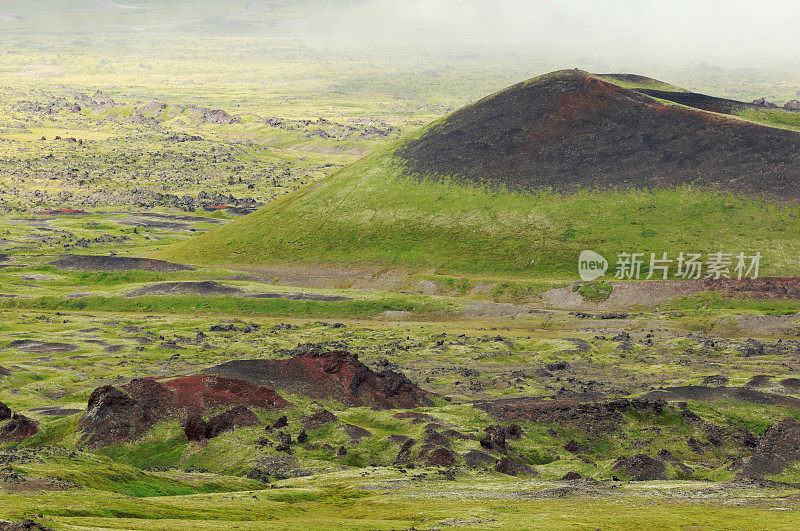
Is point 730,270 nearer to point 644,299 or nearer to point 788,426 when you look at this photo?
point 644,299

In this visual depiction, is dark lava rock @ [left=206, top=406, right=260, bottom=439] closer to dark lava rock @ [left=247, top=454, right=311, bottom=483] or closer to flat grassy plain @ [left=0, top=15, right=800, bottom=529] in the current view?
flat grassy plain @ [left=0, top=15, right=800, bottom=529]

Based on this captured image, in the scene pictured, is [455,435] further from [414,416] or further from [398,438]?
[414,416]

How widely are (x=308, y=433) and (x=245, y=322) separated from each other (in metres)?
65.8

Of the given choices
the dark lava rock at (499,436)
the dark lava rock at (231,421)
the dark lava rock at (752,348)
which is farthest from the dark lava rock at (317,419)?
the dark lava rock at (752,348)

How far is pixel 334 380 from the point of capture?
100500 millimetres

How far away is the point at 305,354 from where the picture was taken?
343 ft

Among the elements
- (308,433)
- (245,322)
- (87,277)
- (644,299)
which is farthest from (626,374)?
(87,277)

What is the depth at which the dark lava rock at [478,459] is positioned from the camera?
76125 mm

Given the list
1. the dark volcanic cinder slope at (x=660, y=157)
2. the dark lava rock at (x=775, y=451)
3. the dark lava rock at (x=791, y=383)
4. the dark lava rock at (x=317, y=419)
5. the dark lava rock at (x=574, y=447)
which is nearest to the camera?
the dark lava rock at (x=775, y=451)

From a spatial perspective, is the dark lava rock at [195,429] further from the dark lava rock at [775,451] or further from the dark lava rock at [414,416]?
the dark lava rock at [775,451]

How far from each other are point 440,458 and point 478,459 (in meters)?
4.16

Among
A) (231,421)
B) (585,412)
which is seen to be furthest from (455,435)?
(231,421)

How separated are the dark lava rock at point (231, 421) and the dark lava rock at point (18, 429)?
63.8ft

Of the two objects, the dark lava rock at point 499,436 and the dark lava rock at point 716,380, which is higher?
the dark lava rock at point 716,380
